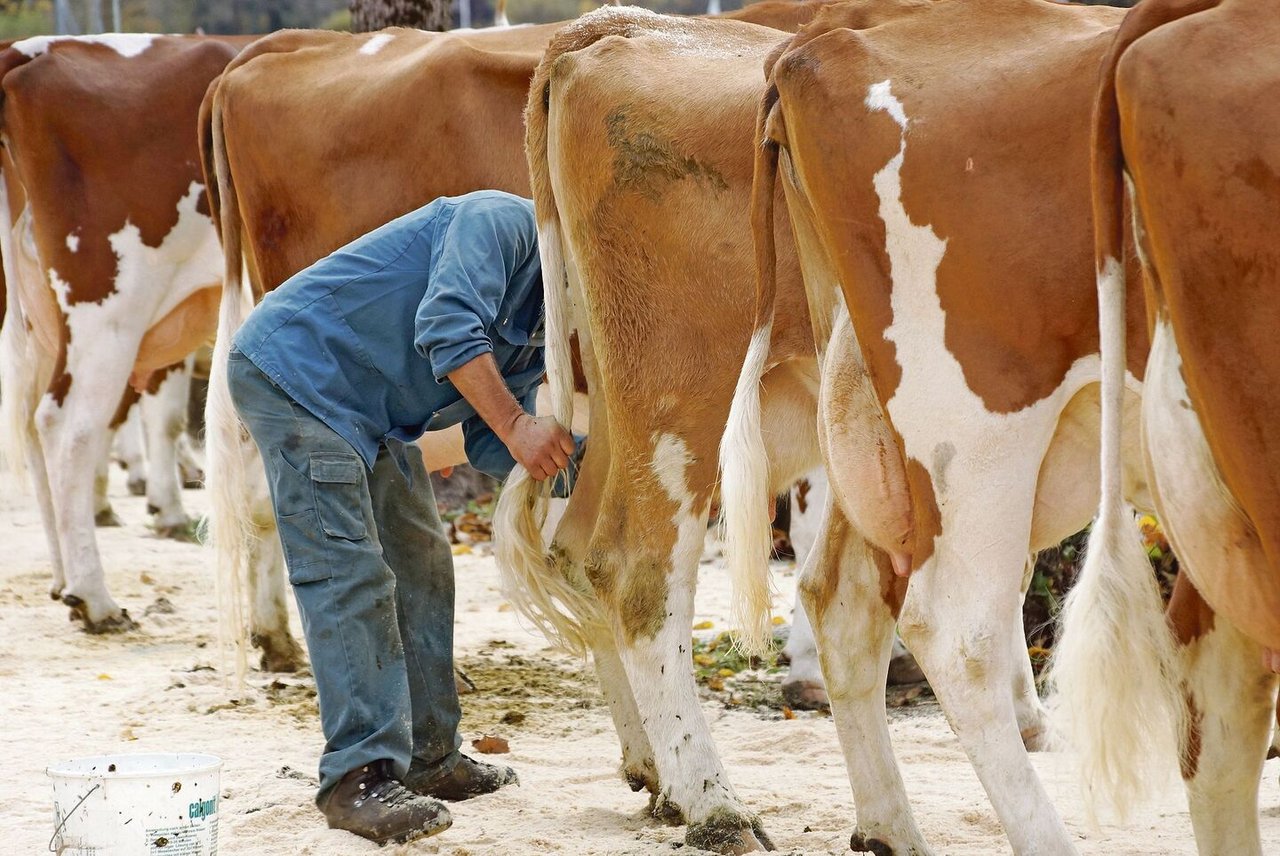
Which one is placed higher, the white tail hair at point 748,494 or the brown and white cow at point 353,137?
the brown and white cow at point 353,137

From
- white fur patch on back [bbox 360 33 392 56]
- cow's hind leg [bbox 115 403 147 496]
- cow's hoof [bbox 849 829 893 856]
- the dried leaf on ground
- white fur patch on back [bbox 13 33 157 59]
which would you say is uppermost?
white fur patch on back [bbox 360 33 392 56]

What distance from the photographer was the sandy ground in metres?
4.03

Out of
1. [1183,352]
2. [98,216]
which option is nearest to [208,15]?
[98,216]

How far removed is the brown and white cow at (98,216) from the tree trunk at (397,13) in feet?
4.64

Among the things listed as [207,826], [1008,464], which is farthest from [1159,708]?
[207,826]

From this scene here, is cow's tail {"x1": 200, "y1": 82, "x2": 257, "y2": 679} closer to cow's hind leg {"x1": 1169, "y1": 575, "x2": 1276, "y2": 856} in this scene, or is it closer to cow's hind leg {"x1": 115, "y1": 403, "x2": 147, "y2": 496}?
cow's hind leg {"x1": 1169, "y1": 575, "x2": 1276, "y2": 856}

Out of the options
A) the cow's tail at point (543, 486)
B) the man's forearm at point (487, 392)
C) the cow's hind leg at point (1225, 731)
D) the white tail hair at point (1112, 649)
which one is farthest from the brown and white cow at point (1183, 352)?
the cow's tail at point (543, 486)

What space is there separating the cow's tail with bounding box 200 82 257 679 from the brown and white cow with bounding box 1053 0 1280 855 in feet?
8.40

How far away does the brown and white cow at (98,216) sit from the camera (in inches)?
278

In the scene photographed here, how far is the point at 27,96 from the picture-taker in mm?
7125

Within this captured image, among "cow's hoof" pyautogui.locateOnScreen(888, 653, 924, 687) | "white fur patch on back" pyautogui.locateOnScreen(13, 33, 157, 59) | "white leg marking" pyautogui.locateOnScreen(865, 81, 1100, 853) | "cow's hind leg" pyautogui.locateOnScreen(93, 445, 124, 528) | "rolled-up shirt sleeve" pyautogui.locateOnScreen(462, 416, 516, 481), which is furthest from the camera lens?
"cow's hind leg" pyautogui.locateOnScreen(93, 445, 124, 528)

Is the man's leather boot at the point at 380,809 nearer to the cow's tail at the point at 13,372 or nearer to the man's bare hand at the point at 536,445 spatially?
the man's bare hand at the point at 536,445

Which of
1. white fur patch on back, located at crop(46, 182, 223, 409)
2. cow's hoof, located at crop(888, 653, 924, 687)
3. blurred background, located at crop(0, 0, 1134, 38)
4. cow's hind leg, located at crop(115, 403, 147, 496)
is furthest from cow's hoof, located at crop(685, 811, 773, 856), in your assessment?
blurred background, located at crop(0, 0, 1134, 38)

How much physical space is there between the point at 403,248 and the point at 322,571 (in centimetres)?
88
